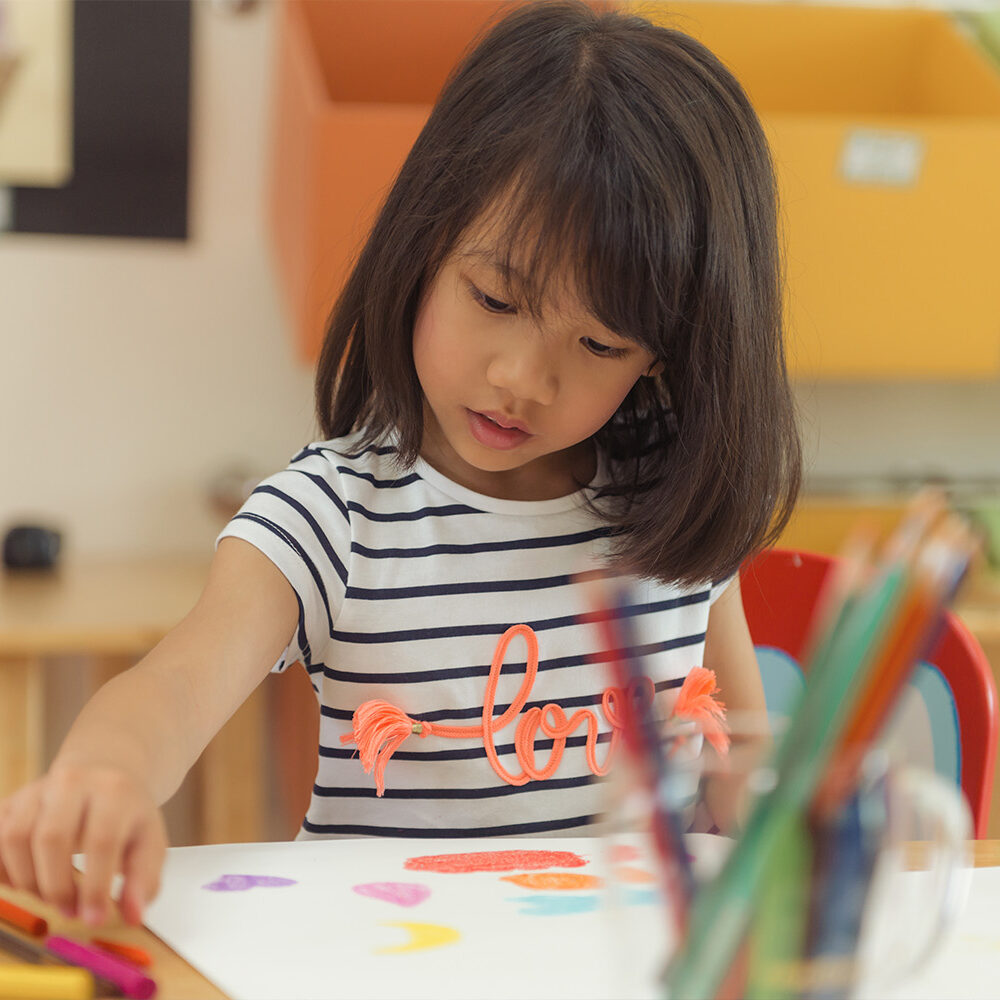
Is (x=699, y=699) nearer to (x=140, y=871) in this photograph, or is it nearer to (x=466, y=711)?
(x=466, y=711)

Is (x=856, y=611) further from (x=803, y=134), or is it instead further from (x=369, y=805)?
(x=803, y=134)

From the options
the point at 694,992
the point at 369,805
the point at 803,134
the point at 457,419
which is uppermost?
the point at 803,134

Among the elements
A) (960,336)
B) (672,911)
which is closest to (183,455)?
(960,336)

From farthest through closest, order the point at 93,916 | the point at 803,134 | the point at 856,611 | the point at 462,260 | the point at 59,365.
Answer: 1. the point at 59,365
2. the point at 803,134
3. the point at 462,260
4. the point at 93,916
5. the point at 856,611

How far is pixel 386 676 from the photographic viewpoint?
0.76 meters

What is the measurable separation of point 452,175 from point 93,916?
16.7 inches

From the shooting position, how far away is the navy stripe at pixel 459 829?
770mm

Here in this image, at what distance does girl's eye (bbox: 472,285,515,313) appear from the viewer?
664 mm

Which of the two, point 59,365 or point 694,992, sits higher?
point 59,365

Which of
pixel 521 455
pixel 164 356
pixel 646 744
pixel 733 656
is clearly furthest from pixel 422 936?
pixel 164 356

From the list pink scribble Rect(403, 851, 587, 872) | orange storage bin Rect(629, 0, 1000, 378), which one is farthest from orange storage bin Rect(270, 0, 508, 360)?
pink scribble Rect(403, 851, 587, 872)

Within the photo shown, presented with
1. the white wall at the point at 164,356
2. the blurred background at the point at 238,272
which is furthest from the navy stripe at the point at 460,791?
the white wall at the point at 164,356

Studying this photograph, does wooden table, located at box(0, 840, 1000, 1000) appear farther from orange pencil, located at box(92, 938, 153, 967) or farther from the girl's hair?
the girl's hair

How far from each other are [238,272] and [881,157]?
741 mm
